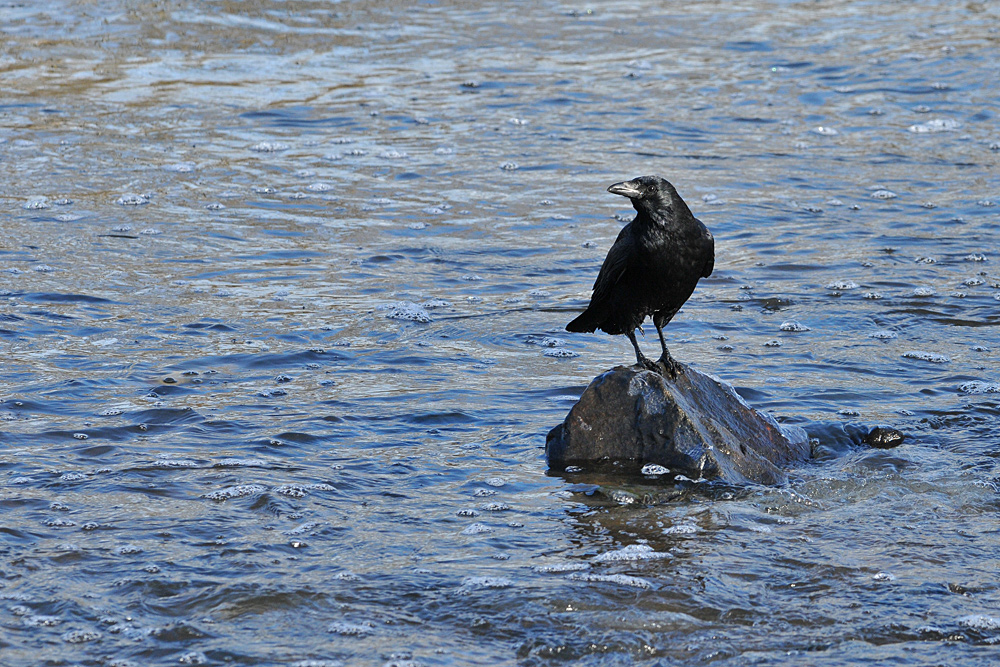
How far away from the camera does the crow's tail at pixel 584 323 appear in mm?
5727

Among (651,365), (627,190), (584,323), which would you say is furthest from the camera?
(584,323)

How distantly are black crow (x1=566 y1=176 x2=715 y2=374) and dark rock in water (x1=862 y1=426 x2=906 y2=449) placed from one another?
1.09m

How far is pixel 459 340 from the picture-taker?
7.30m

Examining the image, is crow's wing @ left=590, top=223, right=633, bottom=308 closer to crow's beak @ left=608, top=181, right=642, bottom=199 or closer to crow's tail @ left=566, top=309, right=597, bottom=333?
crow's tail @ left=566, top=309, right=597, bottom=333

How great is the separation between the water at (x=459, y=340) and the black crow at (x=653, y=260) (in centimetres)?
81

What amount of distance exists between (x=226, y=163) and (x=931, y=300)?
20.3 feet

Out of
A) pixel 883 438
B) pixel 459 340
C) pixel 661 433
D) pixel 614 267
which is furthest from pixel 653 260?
pixel 459 340

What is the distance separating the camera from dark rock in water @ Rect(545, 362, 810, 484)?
5.35m

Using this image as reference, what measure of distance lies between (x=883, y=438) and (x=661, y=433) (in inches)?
48.6

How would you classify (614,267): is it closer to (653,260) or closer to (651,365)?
(653,260)

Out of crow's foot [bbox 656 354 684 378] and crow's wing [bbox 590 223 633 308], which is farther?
crow's foot [bbox 656 354 684 378]

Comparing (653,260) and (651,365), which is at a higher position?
(653,260)

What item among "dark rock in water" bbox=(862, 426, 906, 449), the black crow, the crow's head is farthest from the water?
the crow's head

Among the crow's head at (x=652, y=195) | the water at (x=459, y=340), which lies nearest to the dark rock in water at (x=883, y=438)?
the water at (x=459, y=340)
